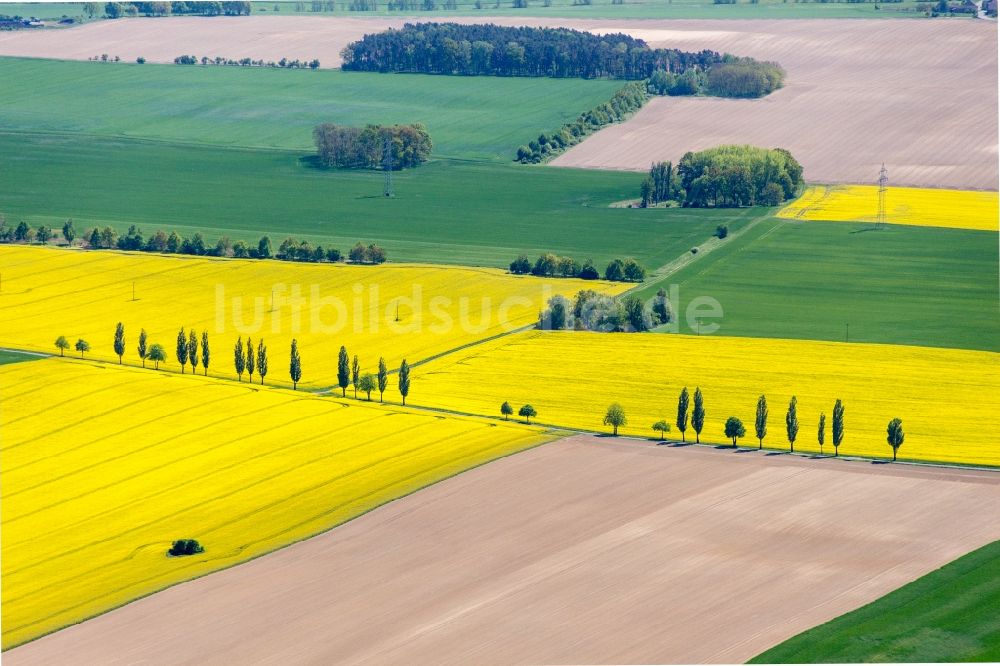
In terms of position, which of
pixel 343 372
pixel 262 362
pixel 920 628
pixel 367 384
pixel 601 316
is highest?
pixel 601 316

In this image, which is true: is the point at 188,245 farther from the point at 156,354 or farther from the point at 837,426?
the point at 837,426

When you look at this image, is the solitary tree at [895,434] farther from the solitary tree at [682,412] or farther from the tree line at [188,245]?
the tree line at [188,245]

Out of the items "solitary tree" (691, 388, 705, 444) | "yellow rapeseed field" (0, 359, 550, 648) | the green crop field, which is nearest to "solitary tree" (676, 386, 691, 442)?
"solitary tree" (691, 388, 705, 444)

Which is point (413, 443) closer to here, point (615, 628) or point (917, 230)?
point (615, 628)

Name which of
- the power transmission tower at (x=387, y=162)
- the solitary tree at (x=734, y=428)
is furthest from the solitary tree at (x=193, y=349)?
the power transmission tower at (x=387, y=162)

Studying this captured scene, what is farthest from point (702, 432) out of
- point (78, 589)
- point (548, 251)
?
point (548, 251)

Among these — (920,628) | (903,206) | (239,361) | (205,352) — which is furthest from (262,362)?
(903,206)
